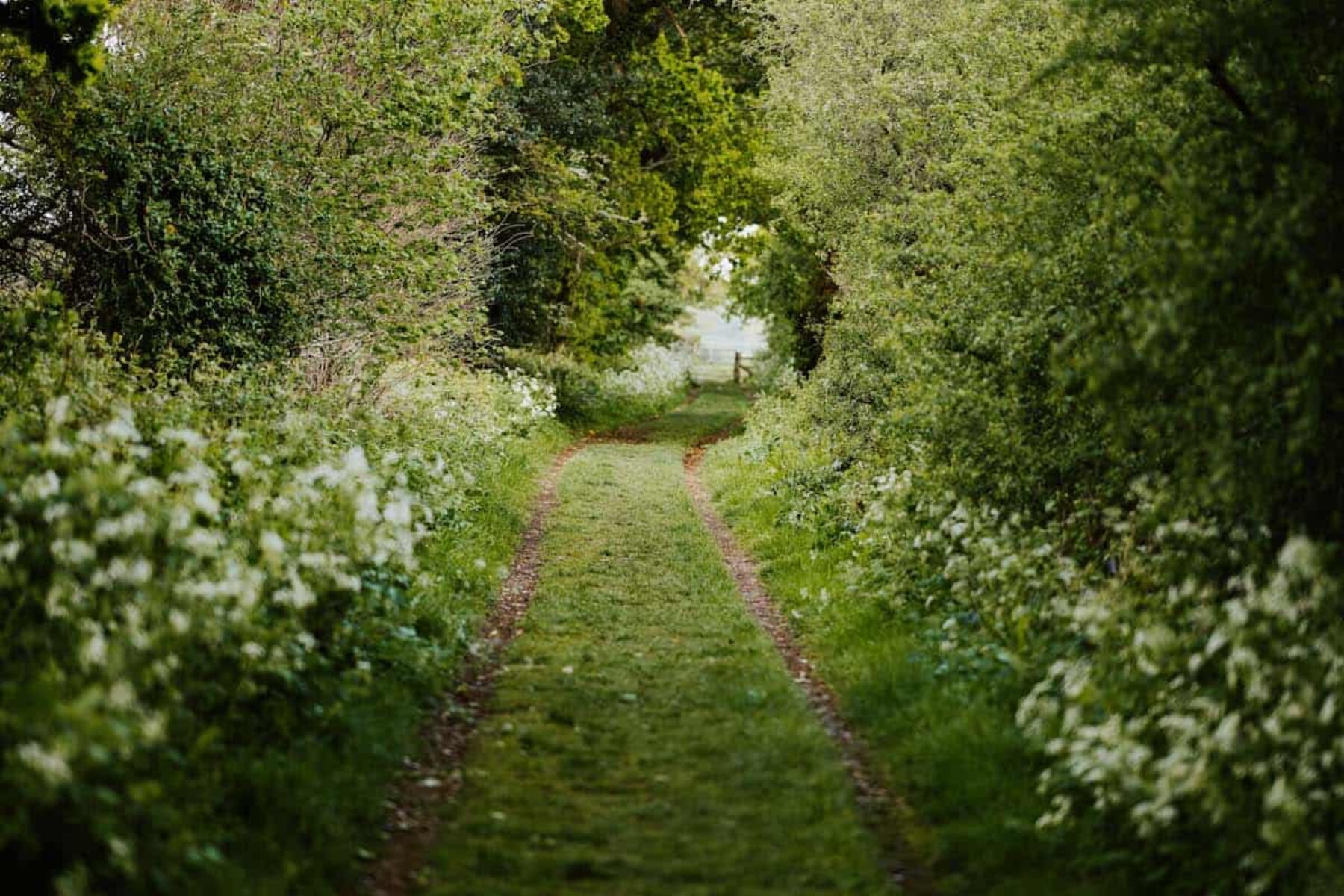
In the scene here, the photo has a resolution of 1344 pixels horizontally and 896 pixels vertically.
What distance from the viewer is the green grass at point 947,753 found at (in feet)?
19.7

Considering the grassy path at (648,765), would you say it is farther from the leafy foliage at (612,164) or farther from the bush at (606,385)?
the bush at (606,385)

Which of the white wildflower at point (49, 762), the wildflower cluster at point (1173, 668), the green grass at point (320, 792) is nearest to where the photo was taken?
the white wildflower at point (49, 762)

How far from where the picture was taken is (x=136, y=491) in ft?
20.4

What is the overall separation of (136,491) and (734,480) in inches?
544

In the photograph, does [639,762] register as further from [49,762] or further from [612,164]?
[612,164]

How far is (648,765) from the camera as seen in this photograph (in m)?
7.61

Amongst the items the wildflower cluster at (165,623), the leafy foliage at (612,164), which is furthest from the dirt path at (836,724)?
the leafy foliage at (612,164)

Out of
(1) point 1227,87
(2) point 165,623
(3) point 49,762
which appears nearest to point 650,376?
(1) point 1227,87

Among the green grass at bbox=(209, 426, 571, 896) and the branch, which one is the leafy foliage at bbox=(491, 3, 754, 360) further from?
the green grass at bbox=(209, 426, 571, 896)

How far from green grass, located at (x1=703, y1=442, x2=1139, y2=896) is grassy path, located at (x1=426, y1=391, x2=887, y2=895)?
0.41 m

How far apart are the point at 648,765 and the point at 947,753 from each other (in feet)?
6.46

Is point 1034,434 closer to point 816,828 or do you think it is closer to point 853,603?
point 853,603

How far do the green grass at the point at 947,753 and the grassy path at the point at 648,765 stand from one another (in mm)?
414

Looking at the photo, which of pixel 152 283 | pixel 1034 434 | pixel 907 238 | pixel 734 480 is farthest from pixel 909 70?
pixel 152 283
